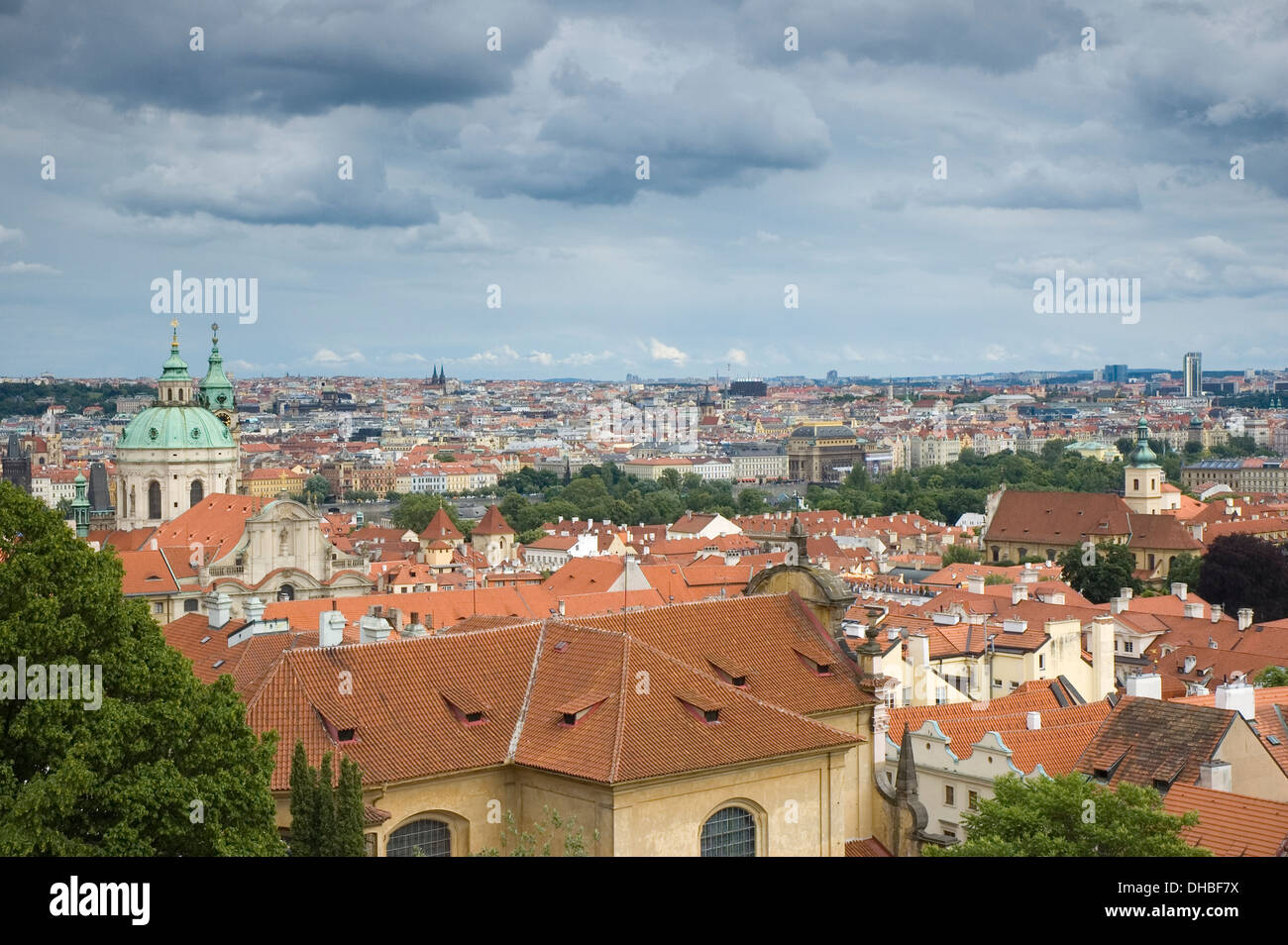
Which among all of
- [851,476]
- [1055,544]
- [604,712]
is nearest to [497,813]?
[604,712]

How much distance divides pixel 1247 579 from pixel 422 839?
54.6 meters

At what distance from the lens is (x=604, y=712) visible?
17.6 metres

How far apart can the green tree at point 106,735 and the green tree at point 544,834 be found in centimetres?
290

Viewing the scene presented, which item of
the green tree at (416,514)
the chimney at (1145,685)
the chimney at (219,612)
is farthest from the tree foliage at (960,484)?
the chimney at (1145,685)

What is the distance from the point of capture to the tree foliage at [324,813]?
13.7m

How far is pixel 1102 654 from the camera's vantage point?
129ft

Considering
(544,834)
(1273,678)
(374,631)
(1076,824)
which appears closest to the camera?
(544,834)

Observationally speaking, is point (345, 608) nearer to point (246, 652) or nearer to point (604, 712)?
point (246, 652)

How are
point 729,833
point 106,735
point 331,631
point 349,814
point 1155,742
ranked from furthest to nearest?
point 1155,742 → point 331,631 → point 729,833 → point 349,814 → point 106,735

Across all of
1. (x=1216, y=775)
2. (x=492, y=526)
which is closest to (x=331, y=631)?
(x=1216, y=775)

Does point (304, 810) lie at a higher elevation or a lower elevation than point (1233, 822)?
higher

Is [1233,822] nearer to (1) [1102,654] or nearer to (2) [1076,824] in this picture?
(2) [1076,824]

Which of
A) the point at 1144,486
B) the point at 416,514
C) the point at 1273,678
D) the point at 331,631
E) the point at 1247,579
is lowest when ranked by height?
the point at 416,514

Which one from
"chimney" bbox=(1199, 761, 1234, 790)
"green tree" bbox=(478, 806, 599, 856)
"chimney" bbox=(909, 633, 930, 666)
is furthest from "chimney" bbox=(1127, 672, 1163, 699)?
"green tree" bbox=(478, 806, 599, 856)
